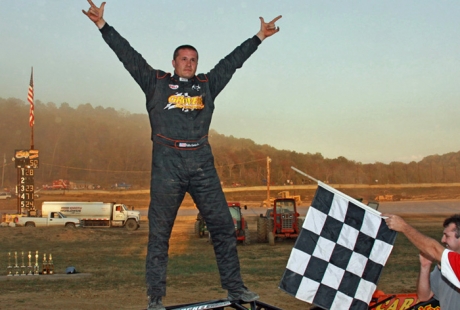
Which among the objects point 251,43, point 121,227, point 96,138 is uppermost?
point 96,138

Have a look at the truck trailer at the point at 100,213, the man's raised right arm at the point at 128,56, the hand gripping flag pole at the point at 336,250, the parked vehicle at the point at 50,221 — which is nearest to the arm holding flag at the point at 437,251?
the hand gripping flag pole at the point at 336,250

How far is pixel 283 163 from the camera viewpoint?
14188 centimetres

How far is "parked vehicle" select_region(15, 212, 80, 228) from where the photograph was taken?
4083 cm

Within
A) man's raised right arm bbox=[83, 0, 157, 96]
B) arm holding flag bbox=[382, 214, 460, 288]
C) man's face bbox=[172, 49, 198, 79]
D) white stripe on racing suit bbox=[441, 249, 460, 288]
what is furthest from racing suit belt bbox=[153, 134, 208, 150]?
white stripe on racing suit bbox=[441, 249, 460, 288]

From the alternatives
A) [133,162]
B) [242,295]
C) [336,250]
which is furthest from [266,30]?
[133,162]

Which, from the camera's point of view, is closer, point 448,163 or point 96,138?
point 448,163

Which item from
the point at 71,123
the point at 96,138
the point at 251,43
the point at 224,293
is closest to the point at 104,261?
the point at 224,293

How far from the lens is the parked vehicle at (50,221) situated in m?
40.8

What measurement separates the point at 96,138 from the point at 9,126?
2436 centimetres

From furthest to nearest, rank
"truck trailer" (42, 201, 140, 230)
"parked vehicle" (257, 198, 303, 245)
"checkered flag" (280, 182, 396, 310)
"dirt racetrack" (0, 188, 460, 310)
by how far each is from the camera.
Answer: "truck trailer" (42, 201, 140, 230), "parked vehicle" (257, 198, 303, 245), "dirt racetrack" (0, 188, 460, 310), "checkered flag" (280, 182, 396, 310)

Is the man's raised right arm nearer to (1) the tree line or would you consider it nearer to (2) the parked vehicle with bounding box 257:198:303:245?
Result: (2) the parked vehicle with bounding box 257:198:303:245

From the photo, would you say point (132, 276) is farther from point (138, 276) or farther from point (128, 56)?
point (128, 56)

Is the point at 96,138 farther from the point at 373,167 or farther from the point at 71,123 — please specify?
the point at 373,167

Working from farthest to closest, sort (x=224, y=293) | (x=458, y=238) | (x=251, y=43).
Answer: (x=224, y=293) < (x=251, y=43) < (x=458, y=238)
